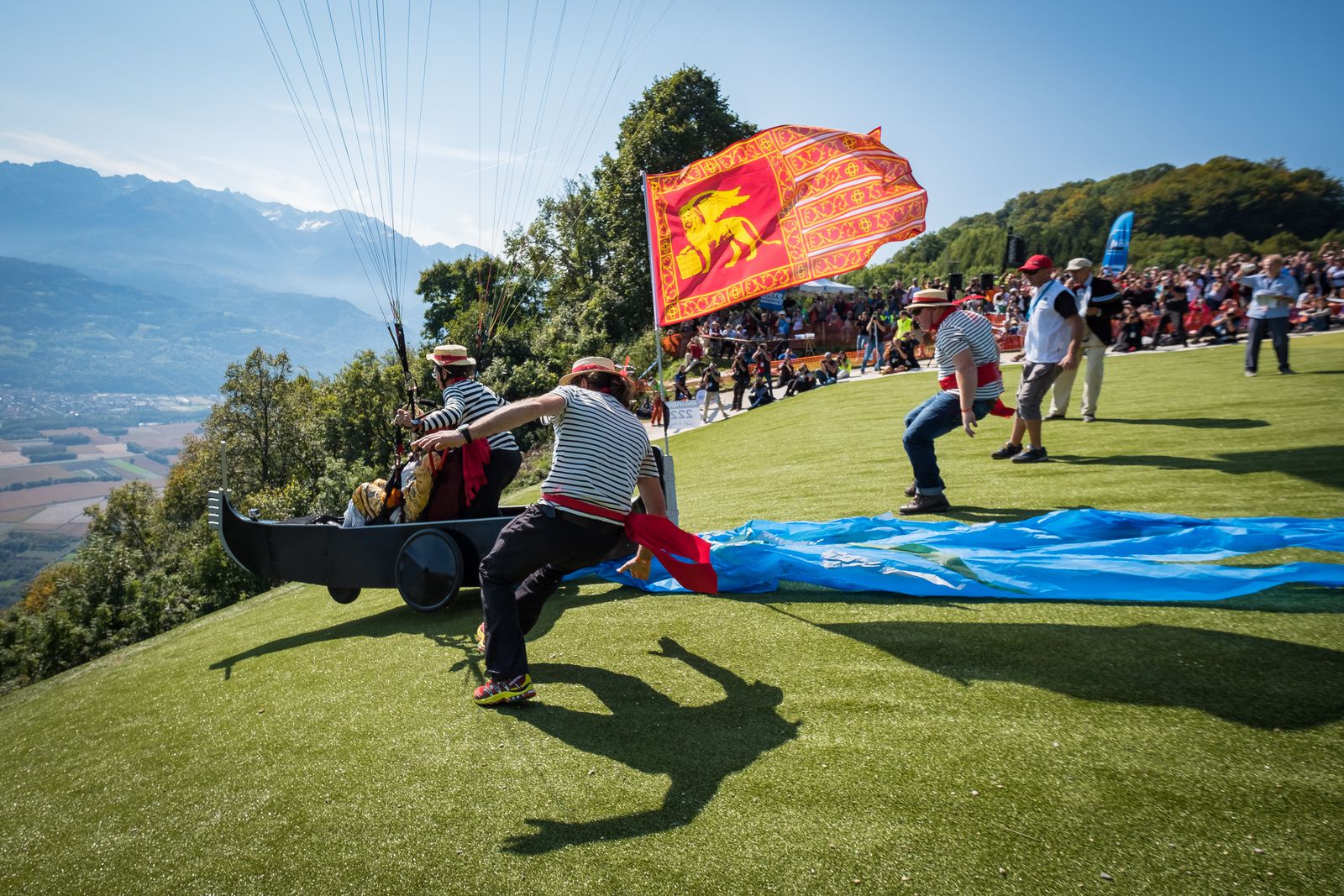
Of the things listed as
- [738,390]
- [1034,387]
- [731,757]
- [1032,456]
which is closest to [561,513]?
[731,757]

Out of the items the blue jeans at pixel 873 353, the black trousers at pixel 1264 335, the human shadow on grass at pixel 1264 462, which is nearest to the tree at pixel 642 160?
the blue jeans at pixel 873 353

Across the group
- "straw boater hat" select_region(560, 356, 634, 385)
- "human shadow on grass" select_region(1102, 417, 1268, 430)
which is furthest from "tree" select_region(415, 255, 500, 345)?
"straw boater hat" select_region(560, 356, 634, 385)

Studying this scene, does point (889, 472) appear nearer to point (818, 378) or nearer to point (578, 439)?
point (578, 439)

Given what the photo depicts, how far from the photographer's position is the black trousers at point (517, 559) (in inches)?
136

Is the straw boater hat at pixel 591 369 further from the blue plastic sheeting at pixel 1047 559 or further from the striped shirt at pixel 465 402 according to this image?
the blue plastic sheeting at pixel 1047 559

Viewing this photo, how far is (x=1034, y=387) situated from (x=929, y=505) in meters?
2.03

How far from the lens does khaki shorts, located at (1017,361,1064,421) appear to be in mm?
6957

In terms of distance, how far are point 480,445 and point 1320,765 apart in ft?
15.0

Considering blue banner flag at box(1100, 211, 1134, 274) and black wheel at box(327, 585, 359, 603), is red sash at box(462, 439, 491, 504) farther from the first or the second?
blue banner flag at box(1100, 211, 1134, 274)

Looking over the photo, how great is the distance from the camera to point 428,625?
500 cm

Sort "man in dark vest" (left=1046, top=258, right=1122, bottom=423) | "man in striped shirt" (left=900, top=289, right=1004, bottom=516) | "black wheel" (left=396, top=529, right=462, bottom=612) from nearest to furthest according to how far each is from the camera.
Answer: "black wheel" (left=396, top=529, right=462, bottom=612) → "man in striped shirt" (left=900, top=289, right=1004, bottom=516) → "man in dark vest" (left=1046, top=258, right=1122, bottom=423)

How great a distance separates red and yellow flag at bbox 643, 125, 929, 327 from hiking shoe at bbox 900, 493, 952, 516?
204cm

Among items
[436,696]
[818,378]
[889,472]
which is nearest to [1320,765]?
[436,696]

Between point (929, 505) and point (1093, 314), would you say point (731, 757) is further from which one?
point (1093, 314)
